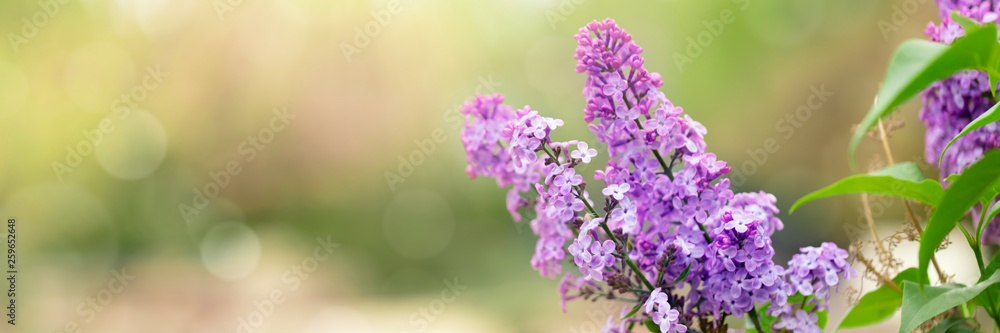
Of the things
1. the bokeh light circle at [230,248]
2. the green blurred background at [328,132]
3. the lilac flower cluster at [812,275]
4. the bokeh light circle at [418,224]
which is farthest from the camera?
the bokeh light circle at [418,224]

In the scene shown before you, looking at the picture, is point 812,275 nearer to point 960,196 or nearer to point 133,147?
point 960,196

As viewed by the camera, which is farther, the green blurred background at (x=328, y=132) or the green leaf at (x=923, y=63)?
the green blurred background at (x=328, y=132)

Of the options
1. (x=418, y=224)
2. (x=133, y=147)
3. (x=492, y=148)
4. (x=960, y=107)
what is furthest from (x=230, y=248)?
(x=960, y=107)

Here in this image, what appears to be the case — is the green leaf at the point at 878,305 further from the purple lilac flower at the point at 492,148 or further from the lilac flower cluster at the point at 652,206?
the purple lilac flower at the point at 492,148

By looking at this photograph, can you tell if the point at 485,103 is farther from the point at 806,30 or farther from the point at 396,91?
the point at 806,30

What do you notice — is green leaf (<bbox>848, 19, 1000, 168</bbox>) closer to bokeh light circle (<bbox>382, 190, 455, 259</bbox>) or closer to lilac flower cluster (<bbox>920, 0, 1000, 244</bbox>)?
lilac flower cluster (<bbox>920, 0, 1000, 244</bbox>)

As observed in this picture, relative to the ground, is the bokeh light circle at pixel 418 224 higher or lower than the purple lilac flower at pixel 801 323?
higher

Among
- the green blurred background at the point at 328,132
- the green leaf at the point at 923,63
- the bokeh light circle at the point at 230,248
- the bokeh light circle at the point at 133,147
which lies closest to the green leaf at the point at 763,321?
the green leaf at the point at 923,63
